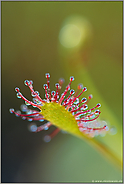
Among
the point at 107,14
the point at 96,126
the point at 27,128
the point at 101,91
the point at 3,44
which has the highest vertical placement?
the point at 107,14

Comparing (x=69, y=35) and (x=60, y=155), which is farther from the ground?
(x=69, y=35)

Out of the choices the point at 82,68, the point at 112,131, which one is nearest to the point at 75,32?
the point at 82,68

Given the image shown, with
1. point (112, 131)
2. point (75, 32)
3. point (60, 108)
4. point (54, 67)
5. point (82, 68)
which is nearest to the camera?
point (60, 108)

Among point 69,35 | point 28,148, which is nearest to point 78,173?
point 28,148

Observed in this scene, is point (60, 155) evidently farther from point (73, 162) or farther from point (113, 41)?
point (113, 41)

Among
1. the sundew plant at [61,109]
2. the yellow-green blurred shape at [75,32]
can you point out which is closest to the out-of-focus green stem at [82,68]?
the yellow-green blurred shape at [75,32]

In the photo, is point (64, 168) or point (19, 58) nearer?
point (64, 168)

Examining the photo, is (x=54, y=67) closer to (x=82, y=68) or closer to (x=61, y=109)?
(x=82, y=68)

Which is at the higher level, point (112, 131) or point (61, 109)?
point (61, 109)

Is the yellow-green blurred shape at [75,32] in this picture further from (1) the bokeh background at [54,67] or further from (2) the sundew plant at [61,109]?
(2) the sundew plant at [61,109]
